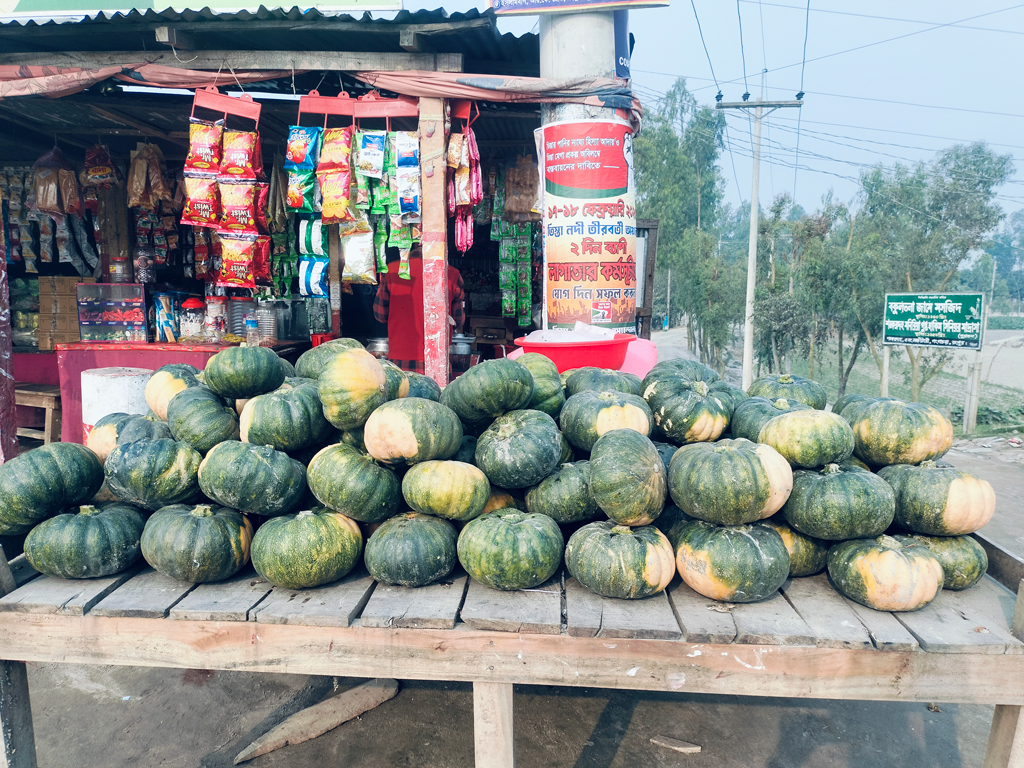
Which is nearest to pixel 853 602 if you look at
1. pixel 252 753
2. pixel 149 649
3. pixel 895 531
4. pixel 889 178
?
pixel 895 531

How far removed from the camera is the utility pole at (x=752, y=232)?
712 inches

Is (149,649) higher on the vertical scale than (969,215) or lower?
lower

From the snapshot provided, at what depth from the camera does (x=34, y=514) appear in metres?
2.53

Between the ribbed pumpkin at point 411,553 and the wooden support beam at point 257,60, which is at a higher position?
the wooden support beam at point 257,60

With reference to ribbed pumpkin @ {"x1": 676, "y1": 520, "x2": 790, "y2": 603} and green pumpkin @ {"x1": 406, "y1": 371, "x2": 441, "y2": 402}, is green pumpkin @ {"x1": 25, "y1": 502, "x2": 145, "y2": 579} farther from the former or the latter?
ribbed pumpkin @ {"x1": 676, "y1": 520, "x2": 790, "y2": 603}

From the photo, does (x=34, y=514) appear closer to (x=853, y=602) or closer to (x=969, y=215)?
(x=853, y=602)

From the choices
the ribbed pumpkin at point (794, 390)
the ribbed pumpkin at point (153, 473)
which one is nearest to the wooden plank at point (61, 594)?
the ribbed pumpkin at point (153, 473)

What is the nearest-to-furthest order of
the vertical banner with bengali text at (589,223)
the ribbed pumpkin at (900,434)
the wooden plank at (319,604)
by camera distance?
the wooden plank at (319,604), the ribbed pumpkin at (900,434), the vertical banner with bengali text at (589,223)

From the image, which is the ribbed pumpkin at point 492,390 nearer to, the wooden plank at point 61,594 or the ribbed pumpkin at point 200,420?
the ribbed pumpkin at point 200,420

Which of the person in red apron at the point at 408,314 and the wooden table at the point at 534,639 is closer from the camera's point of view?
the wooden table at the point at 534,639

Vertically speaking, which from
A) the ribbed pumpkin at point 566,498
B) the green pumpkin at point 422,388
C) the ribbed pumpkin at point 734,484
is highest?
the green pumpkin at point 422,388

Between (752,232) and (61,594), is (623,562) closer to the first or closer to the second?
(61,594)

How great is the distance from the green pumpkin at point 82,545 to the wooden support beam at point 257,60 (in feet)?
13.0

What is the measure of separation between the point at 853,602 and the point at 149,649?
2.72m
